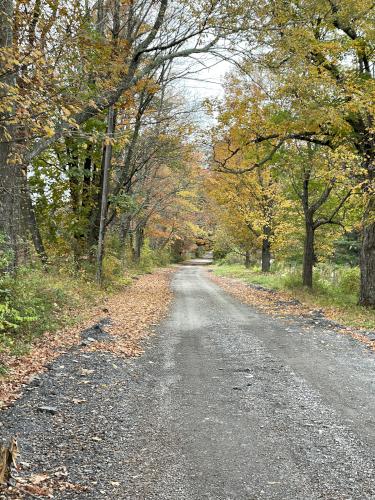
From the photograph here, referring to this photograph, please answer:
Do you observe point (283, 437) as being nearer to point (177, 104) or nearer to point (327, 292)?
point (327, 292)

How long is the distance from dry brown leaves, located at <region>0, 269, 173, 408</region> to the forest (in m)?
0.33

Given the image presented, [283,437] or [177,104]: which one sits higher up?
[177,104]

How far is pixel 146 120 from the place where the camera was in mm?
21047

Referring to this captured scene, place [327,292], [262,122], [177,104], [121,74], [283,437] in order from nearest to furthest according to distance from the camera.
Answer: [283,437] < [121,74] < [262,122] < [327,292] < [177,104]

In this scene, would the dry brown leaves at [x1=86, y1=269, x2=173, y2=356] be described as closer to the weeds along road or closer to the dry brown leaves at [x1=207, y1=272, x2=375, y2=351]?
the weeds along road

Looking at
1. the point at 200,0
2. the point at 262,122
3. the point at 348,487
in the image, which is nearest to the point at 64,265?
the point at 262,122

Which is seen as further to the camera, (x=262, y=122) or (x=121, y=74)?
(x=262, y=122)

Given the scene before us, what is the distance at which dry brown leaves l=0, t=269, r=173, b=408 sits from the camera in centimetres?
577

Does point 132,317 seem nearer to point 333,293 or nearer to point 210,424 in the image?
point 210,424

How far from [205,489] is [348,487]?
1.13m

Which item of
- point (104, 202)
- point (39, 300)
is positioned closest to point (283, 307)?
point (104, 202)

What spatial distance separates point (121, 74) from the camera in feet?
41.0

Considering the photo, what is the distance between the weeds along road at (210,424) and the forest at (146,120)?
1695mm

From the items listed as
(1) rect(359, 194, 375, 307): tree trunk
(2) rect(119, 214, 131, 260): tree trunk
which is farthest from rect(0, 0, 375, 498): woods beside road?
(2) rect(119, 214, 131, 260): tree trunk
